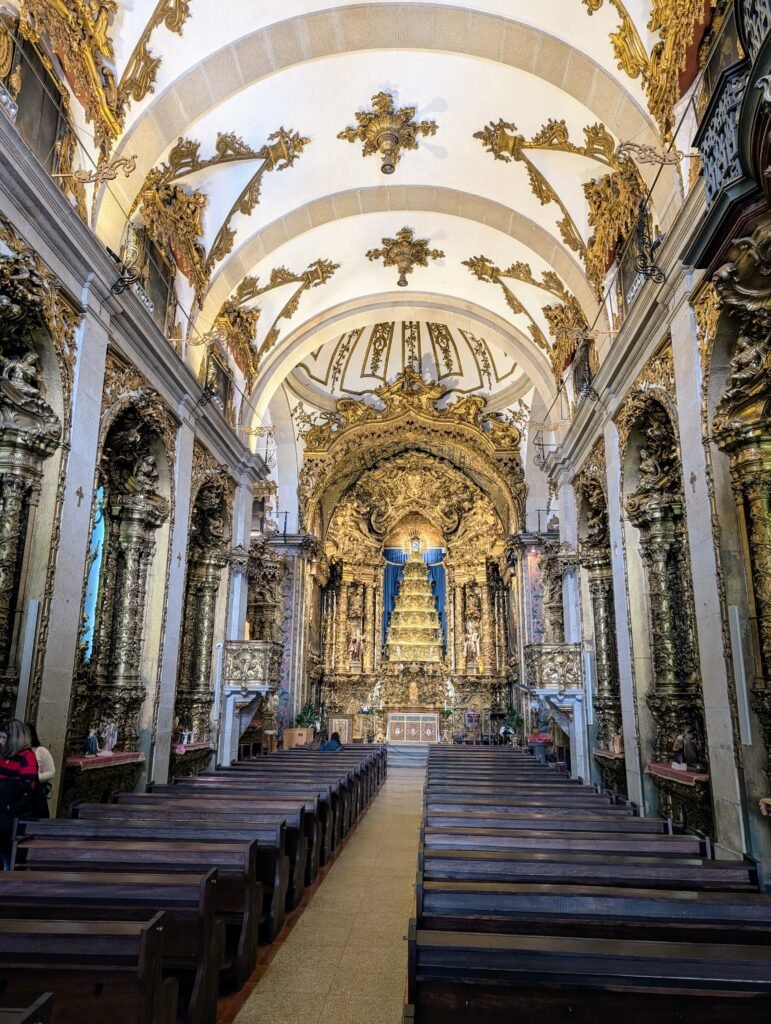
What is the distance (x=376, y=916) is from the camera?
593 centimetres

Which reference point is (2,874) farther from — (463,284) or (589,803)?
(463,284)

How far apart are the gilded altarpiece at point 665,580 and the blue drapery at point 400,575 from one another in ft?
49.1

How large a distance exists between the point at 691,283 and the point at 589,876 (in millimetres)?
5587

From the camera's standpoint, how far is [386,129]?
10.5 metres

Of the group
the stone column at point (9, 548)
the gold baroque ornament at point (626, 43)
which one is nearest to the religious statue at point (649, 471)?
the gold baroque ornament at point (626, 43)

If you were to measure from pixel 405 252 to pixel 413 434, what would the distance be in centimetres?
772

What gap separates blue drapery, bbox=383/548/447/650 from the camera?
80.0ft

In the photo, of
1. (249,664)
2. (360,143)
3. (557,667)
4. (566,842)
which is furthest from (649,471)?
(249,664)

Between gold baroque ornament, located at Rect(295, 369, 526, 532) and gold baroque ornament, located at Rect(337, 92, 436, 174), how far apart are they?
901 cm

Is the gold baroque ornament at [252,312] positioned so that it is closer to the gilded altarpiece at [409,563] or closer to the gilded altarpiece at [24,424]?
the gilded altarpiece at [24,424]

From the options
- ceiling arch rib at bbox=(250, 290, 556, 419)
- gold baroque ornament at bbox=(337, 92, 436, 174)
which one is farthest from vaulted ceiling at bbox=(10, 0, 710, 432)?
ceiling arch rib at bbox=(250, 290, 556, 419)

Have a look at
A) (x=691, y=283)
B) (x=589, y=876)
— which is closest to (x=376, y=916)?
(x=589, y=876)

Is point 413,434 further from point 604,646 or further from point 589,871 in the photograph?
point 589,871

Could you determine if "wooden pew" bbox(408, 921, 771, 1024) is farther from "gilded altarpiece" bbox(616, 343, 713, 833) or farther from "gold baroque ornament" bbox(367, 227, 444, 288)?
"gold baroque ornament" bbox(367, 227, 444, 288)
